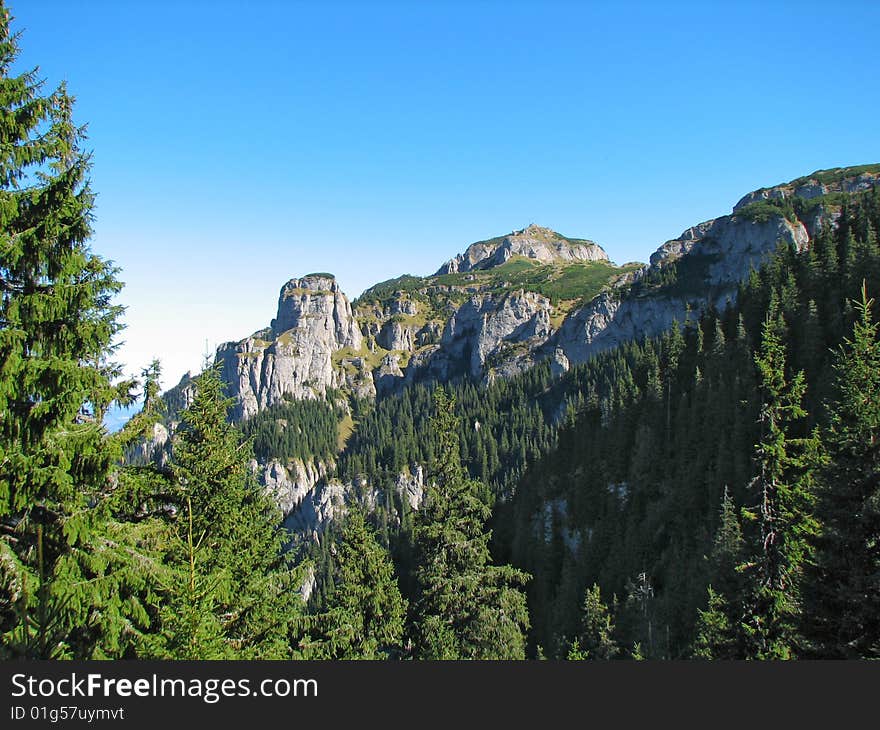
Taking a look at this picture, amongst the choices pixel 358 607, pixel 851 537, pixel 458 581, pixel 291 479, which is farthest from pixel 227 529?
pixel 291 479

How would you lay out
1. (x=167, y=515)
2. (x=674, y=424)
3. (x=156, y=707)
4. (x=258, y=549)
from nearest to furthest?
(x=156, y=707) < (x=167, y=515) < (x=258, y=549) < (x=674, y=424)

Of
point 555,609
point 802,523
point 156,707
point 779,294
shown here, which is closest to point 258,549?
point 156,707

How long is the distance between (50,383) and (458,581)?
1375cm

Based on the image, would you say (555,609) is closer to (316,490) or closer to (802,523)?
(802,523)

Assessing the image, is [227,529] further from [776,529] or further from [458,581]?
[776,529]

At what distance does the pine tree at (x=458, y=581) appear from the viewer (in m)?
18.5

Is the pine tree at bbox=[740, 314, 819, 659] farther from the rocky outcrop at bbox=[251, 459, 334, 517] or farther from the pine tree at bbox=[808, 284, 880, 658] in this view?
the rocky outcrop at bbox=[251, 459, 334, 517]

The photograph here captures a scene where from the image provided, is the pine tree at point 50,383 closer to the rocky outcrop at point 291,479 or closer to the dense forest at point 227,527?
the dense forest at point 227,527

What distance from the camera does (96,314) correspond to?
10633 millimetres

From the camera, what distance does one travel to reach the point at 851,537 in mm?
12922

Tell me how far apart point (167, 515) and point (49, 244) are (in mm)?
7704

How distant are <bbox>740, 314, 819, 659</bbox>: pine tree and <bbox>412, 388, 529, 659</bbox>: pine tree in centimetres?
745

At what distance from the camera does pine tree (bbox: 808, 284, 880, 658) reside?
12.4 m

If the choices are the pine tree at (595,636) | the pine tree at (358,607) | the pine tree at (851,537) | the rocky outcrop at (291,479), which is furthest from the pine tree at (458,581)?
the rocky outcrop at (291,479)
